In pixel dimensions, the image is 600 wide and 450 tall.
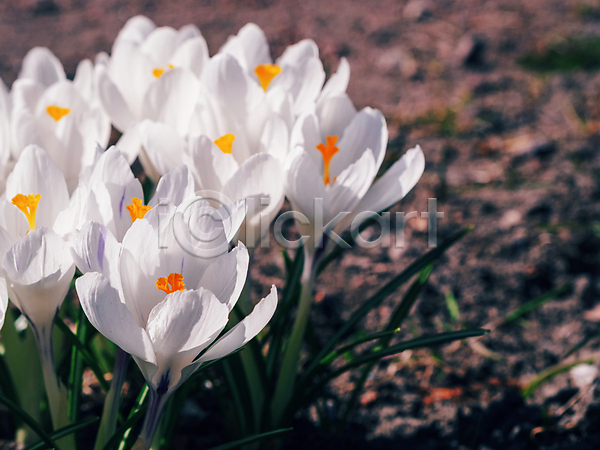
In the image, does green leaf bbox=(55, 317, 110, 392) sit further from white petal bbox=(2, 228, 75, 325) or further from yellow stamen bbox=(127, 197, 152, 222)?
yellow stamen bbox=(127, 197, 152, 222)

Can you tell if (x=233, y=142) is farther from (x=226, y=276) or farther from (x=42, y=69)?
(x=42, y=69)

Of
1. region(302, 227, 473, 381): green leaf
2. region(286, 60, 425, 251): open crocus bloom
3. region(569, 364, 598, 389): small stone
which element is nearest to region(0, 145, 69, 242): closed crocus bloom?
region(286, 60, 425, 251): open crocus bloom

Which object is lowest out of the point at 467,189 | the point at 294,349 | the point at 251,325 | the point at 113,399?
the point at 467,189

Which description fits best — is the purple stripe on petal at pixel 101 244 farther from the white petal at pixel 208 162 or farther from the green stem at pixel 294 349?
the green stem at pixel 294 349

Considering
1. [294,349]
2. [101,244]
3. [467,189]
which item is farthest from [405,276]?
[467,189]

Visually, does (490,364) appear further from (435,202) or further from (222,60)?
(222,60)

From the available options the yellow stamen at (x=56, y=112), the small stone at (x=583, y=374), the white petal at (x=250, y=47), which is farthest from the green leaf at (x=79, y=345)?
the small stone at (x=583, y=374)
